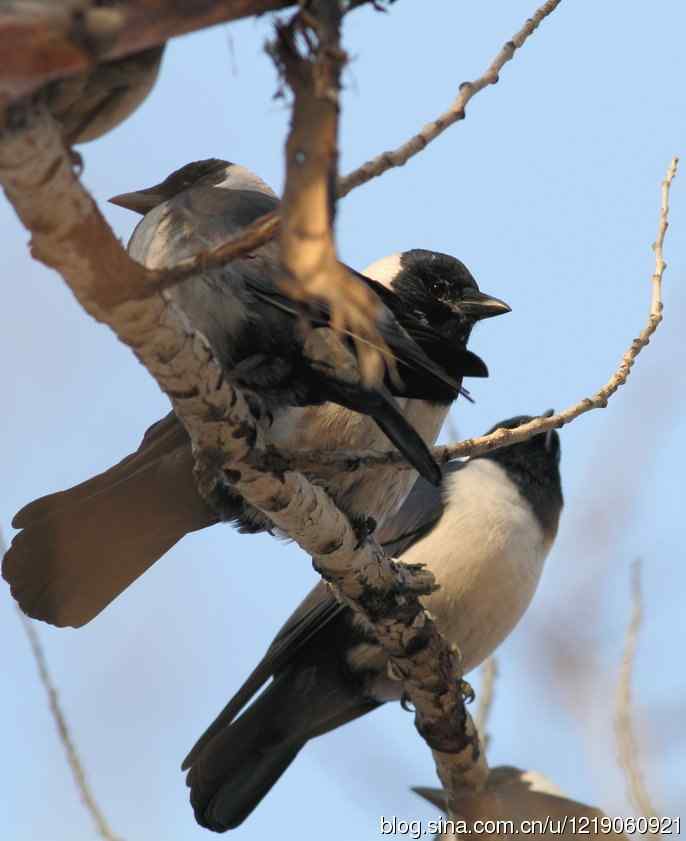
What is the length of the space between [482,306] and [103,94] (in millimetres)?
2604

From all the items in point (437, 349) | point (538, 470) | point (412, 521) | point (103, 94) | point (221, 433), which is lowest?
point (221, 433)

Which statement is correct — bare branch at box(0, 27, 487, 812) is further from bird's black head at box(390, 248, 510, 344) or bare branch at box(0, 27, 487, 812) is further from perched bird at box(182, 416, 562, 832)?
bird's black head at box(390, 248, 510, 344)

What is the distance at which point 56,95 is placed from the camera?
2189mm

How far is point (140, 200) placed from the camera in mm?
4500

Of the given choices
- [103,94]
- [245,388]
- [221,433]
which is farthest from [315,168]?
[245,388]

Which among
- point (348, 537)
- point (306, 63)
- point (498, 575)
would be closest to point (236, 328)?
point (348, 537)

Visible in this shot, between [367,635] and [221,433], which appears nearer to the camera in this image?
[221,433]

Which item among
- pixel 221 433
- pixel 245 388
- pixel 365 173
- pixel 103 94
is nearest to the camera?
pixel 103 94

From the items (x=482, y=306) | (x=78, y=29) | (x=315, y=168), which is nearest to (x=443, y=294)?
(x=482, y=306)

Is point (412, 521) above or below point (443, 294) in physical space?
below

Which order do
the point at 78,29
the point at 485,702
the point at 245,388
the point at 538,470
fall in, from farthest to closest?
the point at 538,470 → the point at 485,702 → the point at 245,388 → the point at 78,29

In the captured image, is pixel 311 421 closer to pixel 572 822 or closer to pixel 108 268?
pixel 572 822

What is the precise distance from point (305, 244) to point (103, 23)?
40cm

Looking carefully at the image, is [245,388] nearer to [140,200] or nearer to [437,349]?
[437,349]
